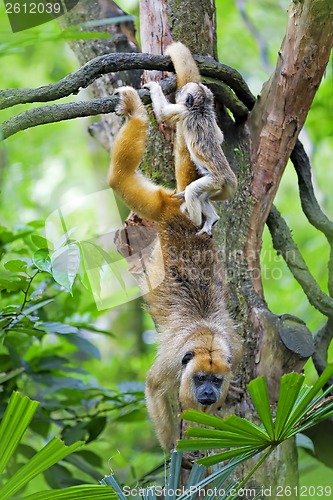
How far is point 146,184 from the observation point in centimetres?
411

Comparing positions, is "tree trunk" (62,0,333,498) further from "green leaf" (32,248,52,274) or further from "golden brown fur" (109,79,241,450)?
"green leaf" (32,248,52,274)

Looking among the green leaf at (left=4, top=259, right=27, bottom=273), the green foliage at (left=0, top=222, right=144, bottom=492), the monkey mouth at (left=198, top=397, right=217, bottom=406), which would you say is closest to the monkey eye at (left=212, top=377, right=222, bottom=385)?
the monkey mouth at (left=198, top=397, right=217, bottom=406)

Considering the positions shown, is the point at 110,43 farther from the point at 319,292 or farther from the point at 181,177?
the point at 319,292

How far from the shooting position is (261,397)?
2338 mm

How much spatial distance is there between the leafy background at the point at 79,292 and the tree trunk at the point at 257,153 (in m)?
0.81

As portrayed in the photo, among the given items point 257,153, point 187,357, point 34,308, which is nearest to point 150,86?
point 257,153

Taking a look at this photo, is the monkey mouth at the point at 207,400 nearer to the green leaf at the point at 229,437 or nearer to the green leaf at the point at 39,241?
the green leaf at the point at 229,437

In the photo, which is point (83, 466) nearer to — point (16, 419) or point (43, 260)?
point (43, 260)

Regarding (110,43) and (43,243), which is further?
(110,43)

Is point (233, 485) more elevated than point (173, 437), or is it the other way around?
point (233, 485)

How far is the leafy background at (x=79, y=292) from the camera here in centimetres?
398

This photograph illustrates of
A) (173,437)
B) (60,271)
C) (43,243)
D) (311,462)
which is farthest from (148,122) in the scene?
(311,462)

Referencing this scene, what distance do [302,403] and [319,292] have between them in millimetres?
1883

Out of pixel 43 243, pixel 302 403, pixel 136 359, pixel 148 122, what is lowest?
pixel 136 359
